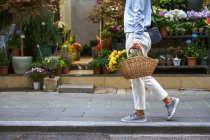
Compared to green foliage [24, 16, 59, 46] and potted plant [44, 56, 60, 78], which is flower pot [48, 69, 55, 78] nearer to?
potted plant [44, 56, 60, 78]

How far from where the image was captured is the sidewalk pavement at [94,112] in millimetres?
6648

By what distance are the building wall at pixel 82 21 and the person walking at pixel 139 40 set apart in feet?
22.5

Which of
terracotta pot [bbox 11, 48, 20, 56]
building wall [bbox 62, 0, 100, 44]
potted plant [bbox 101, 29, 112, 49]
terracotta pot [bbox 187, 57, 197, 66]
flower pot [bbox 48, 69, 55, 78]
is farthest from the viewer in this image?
building wall [bbox 62, 0, 100, 44]

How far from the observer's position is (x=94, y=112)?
7.55 metres

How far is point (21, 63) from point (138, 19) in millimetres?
4220

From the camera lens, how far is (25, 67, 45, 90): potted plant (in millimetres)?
9586

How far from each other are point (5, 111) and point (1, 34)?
10.4ft

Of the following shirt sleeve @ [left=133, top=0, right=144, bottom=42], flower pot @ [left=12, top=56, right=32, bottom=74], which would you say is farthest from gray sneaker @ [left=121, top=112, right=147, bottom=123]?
flower pot @ [left=12, top=56, right=32, bottom=74]

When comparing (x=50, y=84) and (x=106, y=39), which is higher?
(x=106, y=39)

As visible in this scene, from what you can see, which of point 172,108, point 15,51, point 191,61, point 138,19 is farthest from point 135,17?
point 15,51

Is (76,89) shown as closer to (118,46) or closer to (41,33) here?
(118,46)

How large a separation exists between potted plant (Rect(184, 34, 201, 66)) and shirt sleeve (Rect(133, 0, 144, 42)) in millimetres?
3521

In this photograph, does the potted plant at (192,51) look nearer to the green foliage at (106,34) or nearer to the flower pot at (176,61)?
the flower pot at (176,61)

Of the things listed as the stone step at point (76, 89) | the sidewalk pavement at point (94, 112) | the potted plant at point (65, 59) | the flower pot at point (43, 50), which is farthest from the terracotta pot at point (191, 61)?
the flower pot at point (43, 50)
